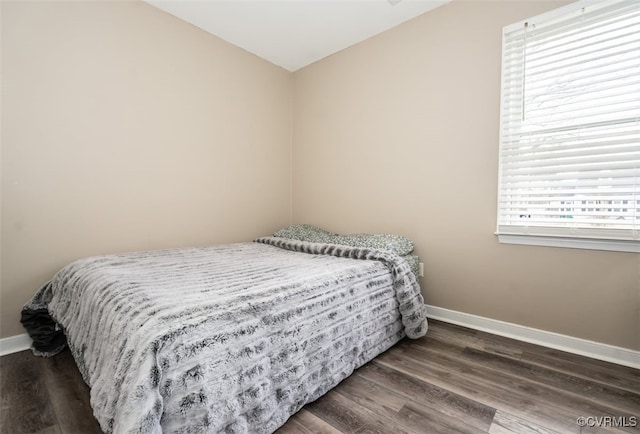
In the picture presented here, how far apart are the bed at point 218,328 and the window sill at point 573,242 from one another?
2.43 feet

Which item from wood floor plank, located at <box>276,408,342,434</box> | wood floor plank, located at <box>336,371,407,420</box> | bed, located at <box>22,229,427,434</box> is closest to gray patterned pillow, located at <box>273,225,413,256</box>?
bed, located at <box>22,229,427,434</box>

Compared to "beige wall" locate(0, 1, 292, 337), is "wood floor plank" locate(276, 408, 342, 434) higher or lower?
lower

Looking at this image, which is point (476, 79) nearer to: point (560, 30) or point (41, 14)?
point (560, 30)

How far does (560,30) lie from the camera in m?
1.81

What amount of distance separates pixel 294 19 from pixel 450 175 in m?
1.78

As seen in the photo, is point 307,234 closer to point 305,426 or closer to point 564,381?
point 305,426

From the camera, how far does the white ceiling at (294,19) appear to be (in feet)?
7.39

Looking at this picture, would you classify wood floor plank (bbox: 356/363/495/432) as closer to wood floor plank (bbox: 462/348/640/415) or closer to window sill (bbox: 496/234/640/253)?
wood floor plank (bbox: 462/348/640/415)

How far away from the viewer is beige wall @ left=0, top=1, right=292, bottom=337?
5.85 ft

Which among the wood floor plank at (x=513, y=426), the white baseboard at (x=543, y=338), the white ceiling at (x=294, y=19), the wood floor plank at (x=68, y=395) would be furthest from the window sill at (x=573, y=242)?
the wood floor plank at (x=68, y=395)

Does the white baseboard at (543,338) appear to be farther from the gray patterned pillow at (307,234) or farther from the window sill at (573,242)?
the gray patterned pillow at (307,234)

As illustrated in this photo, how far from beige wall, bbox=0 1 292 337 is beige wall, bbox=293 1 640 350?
99 centimetres

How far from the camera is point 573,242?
1757 millimetres

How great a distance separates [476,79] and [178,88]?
2314 mm
